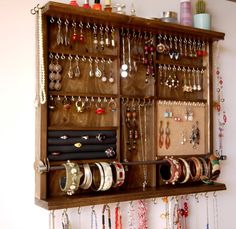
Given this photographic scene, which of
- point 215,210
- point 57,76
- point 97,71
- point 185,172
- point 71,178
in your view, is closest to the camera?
point 71,178

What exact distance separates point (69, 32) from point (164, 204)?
3.21ft

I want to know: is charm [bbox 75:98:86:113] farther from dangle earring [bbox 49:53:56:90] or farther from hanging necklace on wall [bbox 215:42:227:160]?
hanging necklace on wall [bbox 215:42:227:160]

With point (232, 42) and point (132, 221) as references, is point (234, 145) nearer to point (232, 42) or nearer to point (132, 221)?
point (232, 42)

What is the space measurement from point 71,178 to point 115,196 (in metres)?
0.21

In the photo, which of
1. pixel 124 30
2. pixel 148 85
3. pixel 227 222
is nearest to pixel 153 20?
pixel 124 30

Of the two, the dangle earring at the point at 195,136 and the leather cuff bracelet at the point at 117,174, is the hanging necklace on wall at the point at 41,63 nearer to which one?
the leather cuff bracelet at the point at 117,174

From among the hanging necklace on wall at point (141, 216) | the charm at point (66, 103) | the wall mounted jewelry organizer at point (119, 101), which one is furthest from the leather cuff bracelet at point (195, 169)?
the charm at point (66, 103)

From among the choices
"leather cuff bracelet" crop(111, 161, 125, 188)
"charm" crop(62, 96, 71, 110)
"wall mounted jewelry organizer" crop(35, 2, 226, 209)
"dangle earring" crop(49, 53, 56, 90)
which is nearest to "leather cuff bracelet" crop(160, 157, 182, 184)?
"wall mounted jewelry organizer" crop(35, 2, 226, 209)

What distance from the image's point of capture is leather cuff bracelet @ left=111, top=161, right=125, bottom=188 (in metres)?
1.69

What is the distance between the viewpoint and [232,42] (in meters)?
2.37

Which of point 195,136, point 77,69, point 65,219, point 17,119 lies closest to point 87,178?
point 65,219

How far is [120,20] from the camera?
172 centimetres

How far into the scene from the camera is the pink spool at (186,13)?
2.03 meters

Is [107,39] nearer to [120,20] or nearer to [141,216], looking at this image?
[120,20]
